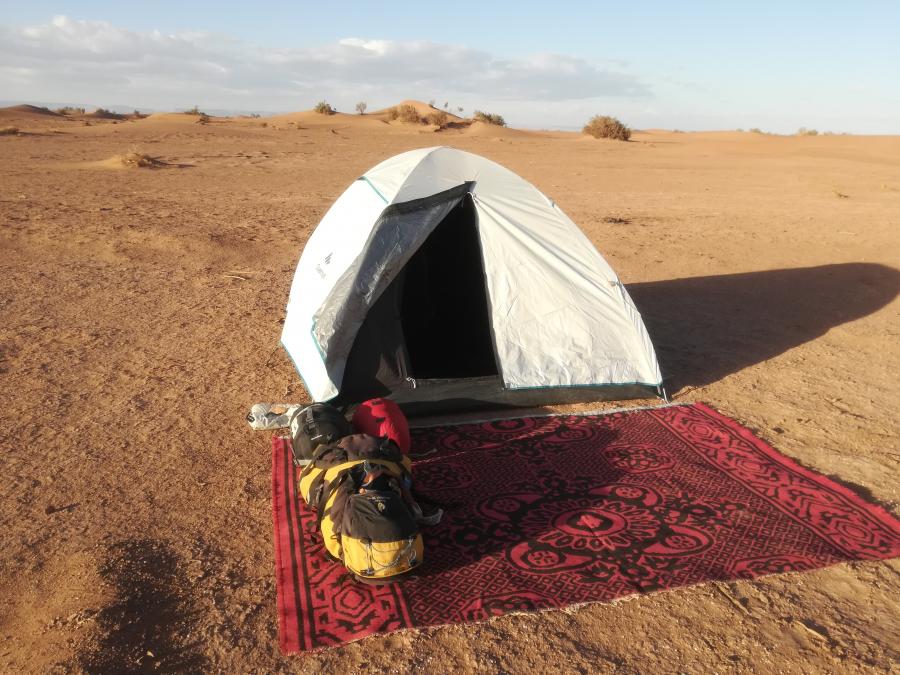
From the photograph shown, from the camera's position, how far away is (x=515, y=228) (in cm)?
611

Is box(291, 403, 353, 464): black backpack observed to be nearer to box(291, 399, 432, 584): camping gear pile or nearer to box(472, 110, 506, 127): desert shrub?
box(291, 399, 432, 584): camping gear pile

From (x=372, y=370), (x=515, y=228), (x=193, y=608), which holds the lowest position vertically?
(x=193, y=608)

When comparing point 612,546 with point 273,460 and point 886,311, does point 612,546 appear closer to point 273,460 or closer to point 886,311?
point 273,460

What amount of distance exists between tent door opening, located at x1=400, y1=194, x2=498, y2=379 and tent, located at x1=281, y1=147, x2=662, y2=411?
1.55 ft

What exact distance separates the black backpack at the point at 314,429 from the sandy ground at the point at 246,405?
1.22 feet

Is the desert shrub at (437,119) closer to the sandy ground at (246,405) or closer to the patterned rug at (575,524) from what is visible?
the sandy ground at (246,405)

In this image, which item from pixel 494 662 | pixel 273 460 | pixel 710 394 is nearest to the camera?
pixel 494 662

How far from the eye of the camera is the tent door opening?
275 inches

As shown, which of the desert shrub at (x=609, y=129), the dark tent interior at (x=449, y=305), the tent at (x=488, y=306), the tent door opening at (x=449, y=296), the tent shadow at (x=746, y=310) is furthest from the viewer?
the desert shrub at (x=609, y=129)

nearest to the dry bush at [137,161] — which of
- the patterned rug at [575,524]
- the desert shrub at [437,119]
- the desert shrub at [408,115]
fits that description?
the patterned rug at [575,524]

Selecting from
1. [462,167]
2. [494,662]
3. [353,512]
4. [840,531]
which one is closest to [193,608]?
Answer: [353,512]

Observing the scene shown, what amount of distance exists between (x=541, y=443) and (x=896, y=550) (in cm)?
231

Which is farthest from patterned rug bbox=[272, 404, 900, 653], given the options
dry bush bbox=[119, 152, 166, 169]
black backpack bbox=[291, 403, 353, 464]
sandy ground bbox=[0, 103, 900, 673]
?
dry bush bbox=[119, 152, 166, 169]

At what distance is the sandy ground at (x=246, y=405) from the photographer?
3.40 metres
